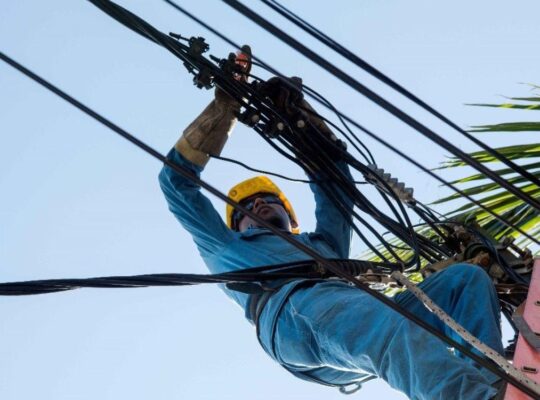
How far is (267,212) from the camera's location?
7383 millimetres

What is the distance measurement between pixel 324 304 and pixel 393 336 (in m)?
0.73

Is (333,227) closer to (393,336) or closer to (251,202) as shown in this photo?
(251,202)

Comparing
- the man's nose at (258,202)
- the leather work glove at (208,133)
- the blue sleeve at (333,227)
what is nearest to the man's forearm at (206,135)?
the leather work glove at (208,133)

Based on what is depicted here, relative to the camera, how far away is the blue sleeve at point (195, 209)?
671 cm

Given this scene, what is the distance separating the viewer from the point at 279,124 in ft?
19.6

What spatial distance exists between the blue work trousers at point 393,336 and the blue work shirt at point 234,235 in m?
0.69

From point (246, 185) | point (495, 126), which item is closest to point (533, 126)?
point (495, 126)

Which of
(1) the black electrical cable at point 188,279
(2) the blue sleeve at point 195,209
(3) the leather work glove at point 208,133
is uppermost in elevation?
(3) the leather work glove at point 208,133

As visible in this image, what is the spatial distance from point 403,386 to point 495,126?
1.52 m

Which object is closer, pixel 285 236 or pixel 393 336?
pixel 285 236

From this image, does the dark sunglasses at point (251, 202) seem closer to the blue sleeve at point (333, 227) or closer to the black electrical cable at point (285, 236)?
the blue sleeve at point (333, 227)

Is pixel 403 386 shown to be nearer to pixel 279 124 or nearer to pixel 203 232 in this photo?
pixel 279 124

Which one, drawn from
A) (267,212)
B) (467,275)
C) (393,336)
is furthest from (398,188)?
(267,212)

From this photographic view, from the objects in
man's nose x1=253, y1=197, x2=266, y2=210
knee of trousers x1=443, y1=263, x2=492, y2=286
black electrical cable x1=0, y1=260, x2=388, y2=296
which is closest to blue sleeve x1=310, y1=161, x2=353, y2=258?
man's nose x1=253, y1=197, x2=266, y2=210
